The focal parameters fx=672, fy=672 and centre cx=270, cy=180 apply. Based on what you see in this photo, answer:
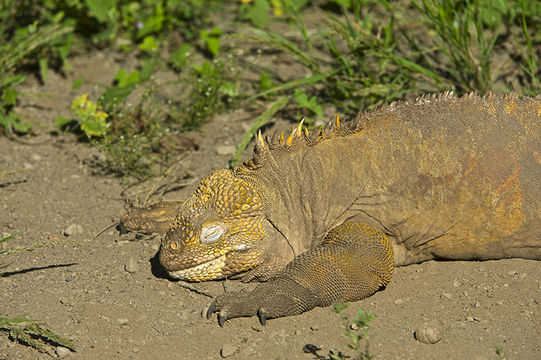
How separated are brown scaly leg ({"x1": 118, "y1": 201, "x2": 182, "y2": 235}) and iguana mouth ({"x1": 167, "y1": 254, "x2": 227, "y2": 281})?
76 centimetres

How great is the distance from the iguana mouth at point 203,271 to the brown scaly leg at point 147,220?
761 millimetres

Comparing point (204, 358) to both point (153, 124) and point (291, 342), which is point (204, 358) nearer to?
point (291, 342)

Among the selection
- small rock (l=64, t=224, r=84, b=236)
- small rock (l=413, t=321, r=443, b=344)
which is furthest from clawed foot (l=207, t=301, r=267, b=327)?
small rock (l=64, t=224, r=84, b=236)

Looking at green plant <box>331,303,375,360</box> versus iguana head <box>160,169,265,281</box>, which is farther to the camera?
iguana head <box>160,169,265,281</box>

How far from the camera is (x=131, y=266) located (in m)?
5.14

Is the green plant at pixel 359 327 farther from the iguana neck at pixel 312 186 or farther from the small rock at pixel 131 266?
the small rock at pixel 131 266

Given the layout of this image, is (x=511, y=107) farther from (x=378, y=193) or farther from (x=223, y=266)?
(x=223, y=266)

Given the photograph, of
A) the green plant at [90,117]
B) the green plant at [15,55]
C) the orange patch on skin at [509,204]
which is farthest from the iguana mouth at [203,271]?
the green plant at [15,55]

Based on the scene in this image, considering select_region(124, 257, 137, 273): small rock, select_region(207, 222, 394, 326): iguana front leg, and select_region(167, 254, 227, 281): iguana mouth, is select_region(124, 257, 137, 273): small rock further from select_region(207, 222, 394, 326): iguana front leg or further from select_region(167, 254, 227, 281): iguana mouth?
select_region(207, 222, 394, 326): iguana front leg

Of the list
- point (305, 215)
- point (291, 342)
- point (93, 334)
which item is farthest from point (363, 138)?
point (93, 334)

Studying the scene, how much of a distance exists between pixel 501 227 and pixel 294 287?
1.63 meters

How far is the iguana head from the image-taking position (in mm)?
4844

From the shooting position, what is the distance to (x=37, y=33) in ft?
24.2

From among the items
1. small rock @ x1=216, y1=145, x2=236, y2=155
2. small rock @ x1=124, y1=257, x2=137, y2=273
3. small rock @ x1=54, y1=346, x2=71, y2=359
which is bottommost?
small rock @ x1=216, y1=145, x2=236, y2=155
